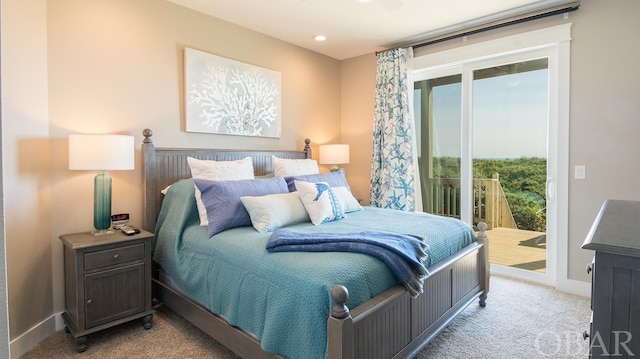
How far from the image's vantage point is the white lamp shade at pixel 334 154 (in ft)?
14.1

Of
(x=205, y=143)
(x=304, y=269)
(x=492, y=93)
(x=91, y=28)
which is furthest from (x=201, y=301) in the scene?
(x=492, y=93)

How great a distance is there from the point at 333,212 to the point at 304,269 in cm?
114

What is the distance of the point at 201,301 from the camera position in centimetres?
225

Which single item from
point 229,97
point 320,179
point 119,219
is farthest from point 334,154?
point 119,219

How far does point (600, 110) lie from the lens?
2.98 m

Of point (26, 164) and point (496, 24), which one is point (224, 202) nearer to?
point (26, 164)

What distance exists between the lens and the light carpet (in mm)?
2207

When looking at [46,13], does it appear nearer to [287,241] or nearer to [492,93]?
[287,241]

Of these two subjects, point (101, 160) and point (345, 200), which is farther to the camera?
point (345, 200)

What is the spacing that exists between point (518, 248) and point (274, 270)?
304 cm

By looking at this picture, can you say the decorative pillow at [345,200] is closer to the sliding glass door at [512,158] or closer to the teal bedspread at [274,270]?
the teal bedspread at [274,270]

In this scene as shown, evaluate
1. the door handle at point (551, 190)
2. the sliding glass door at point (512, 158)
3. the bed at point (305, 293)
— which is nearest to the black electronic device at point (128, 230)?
the bed at point (305, 293)

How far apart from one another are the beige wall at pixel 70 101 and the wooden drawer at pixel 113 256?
17.5 inches

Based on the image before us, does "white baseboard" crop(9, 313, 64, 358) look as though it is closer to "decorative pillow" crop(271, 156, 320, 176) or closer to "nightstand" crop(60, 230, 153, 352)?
"nightstand" crop(60, 230, 153, 352)
